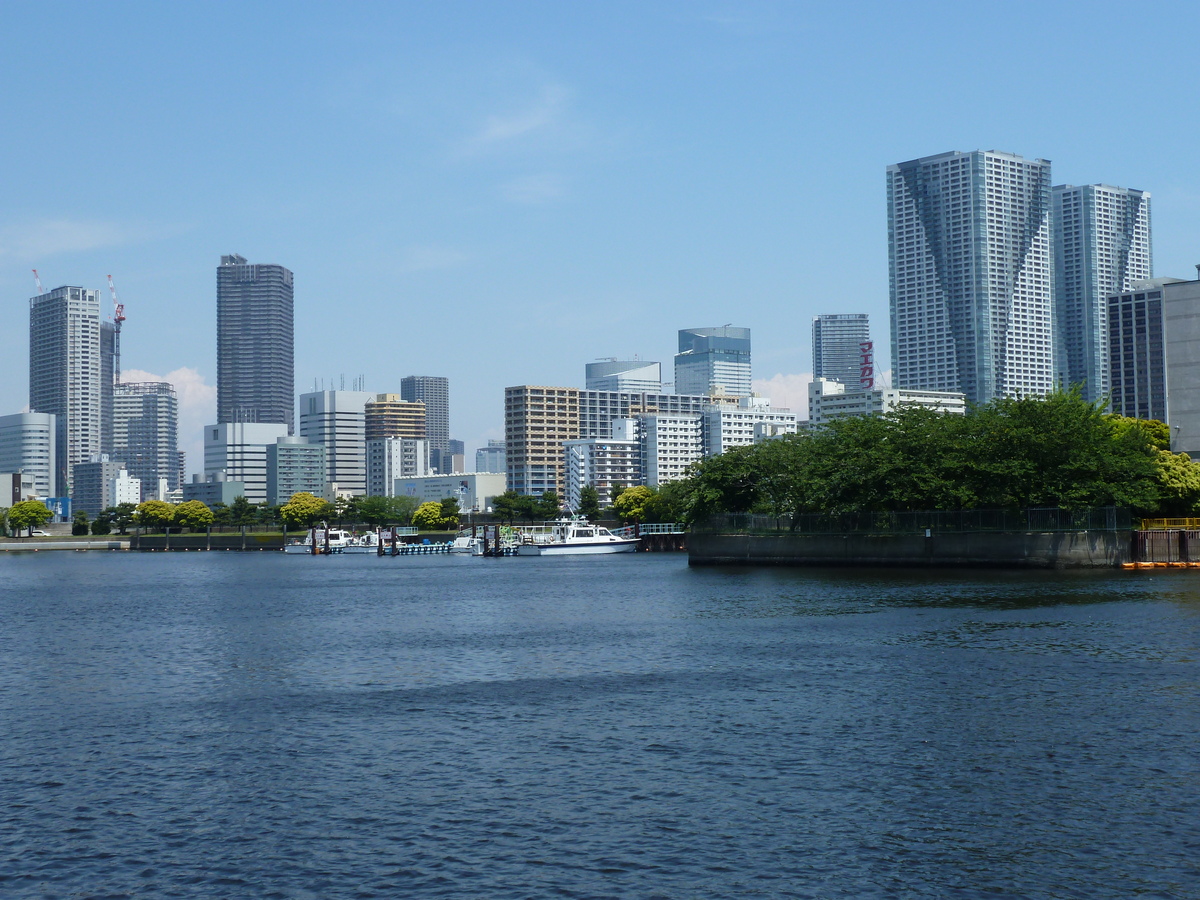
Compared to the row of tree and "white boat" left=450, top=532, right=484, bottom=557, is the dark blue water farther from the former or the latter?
"white boat" left=450, top=532, right=484, bottom=557

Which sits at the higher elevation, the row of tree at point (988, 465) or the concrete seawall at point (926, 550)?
the row of tree at point (988, 465)

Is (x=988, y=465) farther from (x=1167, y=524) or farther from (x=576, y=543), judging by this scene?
(x=576, y=543)

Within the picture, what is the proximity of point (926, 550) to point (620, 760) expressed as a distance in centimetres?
6647

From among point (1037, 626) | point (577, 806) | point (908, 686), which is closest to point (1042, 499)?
point (1037, 626)

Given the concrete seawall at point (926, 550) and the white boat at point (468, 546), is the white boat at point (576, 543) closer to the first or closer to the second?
the white boat at point (468, 546)

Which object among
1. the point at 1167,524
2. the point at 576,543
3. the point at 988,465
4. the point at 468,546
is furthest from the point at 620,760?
the point at 468,546

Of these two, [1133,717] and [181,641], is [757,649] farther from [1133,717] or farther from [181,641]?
[181,641]

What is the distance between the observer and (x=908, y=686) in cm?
3700

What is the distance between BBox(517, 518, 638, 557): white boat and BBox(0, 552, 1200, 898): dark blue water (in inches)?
4116

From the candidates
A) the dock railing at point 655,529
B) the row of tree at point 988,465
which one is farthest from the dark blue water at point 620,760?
the dock railing at point 655,529

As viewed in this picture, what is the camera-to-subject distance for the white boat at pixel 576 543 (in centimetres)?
16250

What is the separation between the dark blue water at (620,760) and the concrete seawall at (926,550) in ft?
86.2

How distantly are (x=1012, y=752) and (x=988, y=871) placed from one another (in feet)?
27.6

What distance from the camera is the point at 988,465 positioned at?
85.1 m
